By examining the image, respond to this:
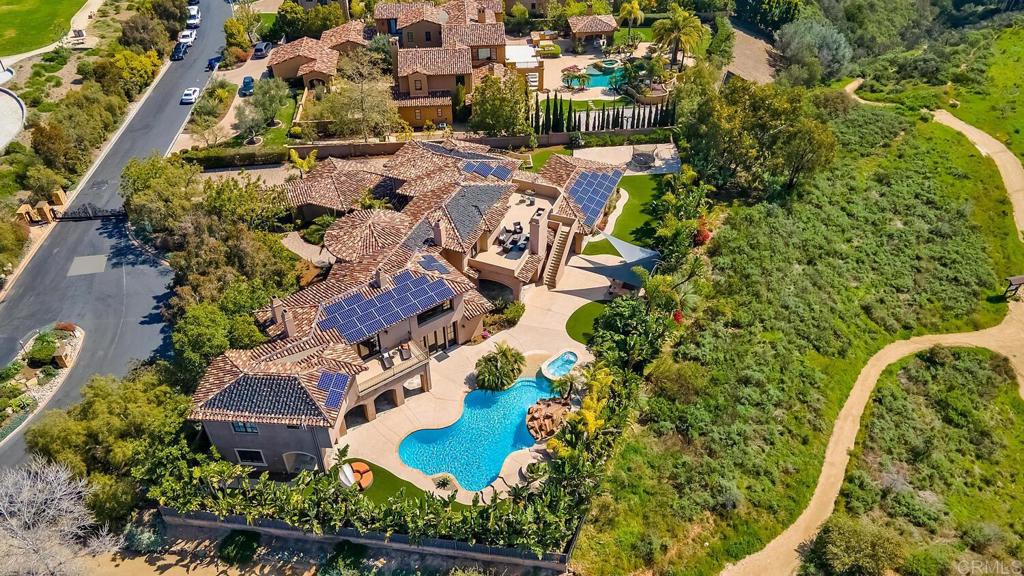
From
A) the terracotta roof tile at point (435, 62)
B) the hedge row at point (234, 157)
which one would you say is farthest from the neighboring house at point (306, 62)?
the hedge row at point (234, 157)

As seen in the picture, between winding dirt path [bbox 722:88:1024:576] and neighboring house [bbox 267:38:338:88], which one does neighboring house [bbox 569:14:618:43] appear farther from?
winding dirt path [bbox 722:88:1024:576]

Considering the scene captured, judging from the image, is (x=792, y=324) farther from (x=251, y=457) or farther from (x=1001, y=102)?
(x=1001, y=102)

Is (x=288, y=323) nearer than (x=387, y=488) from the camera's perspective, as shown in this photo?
No

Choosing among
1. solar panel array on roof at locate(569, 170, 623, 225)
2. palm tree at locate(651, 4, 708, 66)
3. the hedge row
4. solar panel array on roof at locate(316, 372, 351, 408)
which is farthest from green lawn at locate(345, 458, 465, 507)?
palm tree at locate(651, 4, 708, 66)

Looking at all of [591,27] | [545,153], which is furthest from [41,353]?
[591,27]

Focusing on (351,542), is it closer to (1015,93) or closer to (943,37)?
(1015,93)

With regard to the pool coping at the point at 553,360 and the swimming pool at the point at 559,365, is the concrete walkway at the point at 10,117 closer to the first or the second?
the pool coping at the point at 553,360
